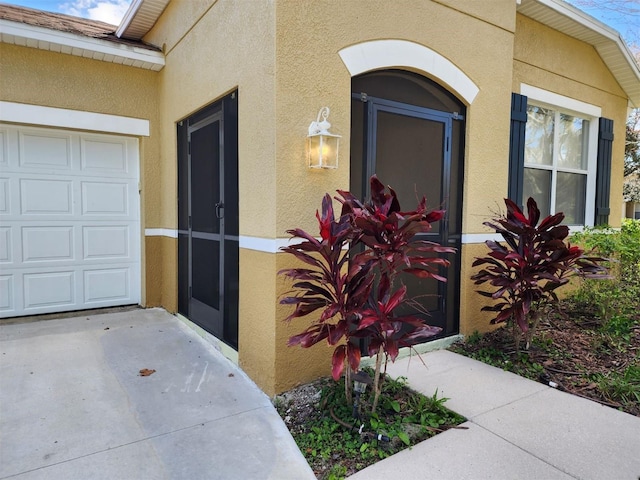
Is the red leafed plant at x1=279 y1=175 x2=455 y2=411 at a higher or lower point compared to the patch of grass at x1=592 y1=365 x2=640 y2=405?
higher

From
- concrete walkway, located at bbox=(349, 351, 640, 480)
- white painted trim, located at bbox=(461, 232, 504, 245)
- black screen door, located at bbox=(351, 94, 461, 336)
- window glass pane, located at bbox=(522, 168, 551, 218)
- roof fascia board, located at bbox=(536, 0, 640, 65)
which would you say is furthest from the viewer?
window glass pane, located at bbox=(522, 168, 551, 218)

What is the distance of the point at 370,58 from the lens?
3387 millimetres

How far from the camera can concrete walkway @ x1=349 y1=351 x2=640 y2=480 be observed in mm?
2203

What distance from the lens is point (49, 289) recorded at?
502cm

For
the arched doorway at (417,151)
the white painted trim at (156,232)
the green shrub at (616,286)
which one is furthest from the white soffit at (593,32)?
the white painted trim at (156,232)

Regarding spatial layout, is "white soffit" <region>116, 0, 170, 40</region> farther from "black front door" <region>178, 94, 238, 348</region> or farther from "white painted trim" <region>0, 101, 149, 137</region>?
"black front door" <region>178, 94, 238, 348</region>

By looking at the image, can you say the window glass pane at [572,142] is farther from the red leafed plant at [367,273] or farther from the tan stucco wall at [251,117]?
the tan stucco wall at [251,117]

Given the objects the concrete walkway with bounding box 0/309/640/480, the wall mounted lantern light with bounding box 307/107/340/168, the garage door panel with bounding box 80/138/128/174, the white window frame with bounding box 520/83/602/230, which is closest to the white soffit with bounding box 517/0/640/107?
the white window frame with bounding box 520/83/602/230

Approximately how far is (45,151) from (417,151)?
4.55 metres

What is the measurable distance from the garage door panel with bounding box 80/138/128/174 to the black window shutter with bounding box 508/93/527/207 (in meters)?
5.09

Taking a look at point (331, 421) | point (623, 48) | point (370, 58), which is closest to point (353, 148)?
point (370, 58)

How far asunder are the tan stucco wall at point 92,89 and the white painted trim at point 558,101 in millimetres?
5051

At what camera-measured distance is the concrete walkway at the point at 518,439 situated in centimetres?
220

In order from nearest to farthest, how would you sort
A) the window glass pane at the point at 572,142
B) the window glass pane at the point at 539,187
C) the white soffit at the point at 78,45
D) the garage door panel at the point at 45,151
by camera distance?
the white soffit at the point at 78,45 < the garage door panel at the point at 45,151 < the window glass pane at the point at 539,187 < the window glass pane at the point at 572,142
